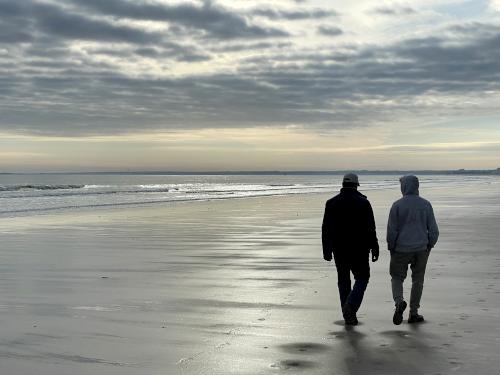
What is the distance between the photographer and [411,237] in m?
7.74

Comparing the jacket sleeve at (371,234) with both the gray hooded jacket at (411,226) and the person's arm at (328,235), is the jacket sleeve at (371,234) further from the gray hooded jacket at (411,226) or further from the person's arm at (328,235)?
the person's arm at (328,235)

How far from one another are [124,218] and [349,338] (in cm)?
2192

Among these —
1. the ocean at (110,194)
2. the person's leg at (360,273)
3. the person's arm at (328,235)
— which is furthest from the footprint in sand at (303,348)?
the ocean at (110,194)

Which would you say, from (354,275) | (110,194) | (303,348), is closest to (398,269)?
(354,275)

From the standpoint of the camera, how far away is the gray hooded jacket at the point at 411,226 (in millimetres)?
7742

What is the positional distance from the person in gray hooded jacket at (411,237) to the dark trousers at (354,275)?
1.17 ft

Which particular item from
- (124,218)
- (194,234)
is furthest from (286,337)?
(124,218)

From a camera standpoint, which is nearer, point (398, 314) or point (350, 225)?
point (398, 314)

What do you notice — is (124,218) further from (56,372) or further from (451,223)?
(56,372)

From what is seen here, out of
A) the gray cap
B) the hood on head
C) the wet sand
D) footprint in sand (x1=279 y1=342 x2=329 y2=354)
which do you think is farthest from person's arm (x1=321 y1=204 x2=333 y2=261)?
footprint in sand (x1=279 y1=342 x2=329 y2=354)

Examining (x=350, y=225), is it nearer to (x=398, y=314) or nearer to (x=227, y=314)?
(x=398, y=314)

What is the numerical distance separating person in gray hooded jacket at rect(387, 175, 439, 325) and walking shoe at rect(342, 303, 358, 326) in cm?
62

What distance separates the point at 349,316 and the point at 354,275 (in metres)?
0.58

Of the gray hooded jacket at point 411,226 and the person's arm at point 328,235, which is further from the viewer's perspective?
the person's arm at point 328,235
